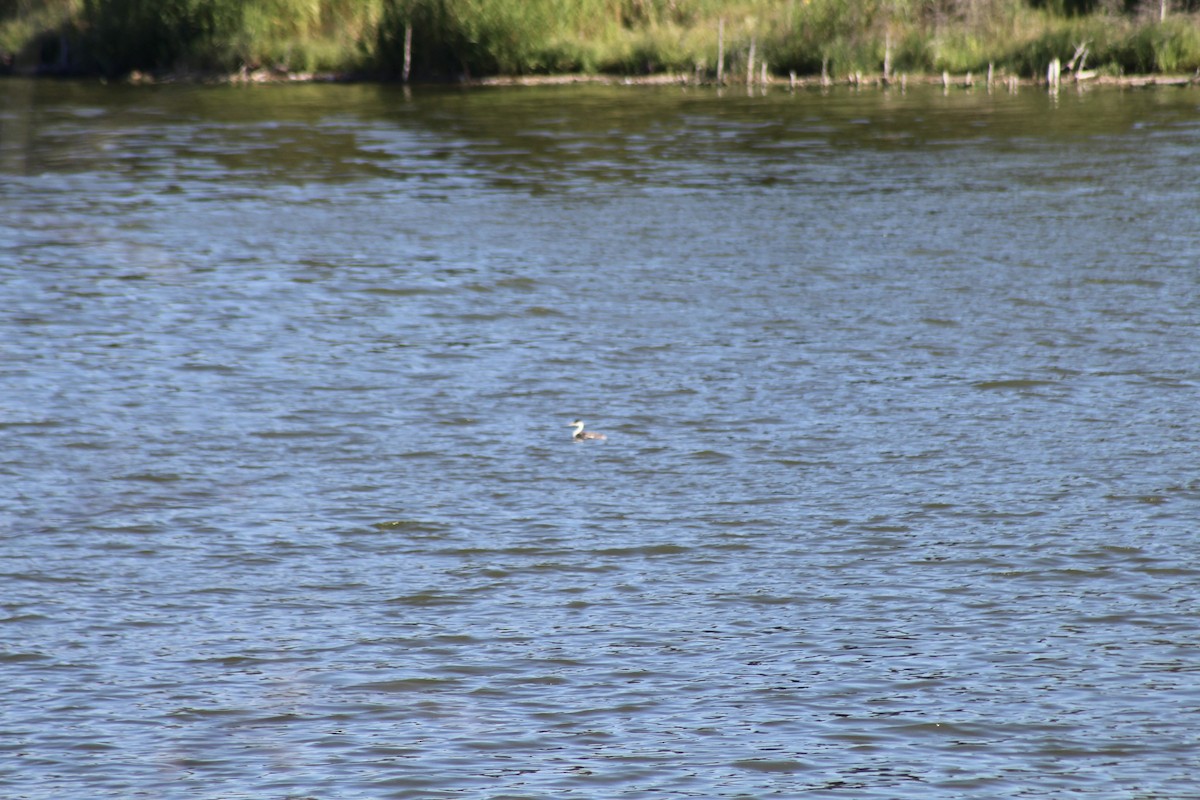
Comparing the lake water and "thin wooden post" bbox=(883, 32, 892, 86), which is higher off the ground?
"thin wooden post" bbox=(883, 32, 892, 86)

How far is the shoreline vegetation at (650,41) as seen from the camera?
52562 mm

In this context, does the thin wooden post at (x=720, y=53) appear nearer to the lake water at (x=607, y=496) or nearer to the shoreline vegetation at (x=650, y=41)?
the shoreline vegetation at (x=650, y=41)

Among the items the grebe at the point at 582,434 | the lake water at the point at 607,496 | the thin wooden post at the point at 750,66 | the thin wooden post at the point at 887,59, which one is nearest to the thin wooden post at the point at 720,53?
the thin wooden post at the point at 750,66

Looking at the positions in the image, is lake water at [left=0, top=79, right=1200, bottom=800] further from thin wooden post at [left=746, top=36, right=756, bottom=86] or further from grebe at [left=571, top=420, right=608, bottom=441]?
thin wooden post at [left=746, top=36, right=756, bottom=86]

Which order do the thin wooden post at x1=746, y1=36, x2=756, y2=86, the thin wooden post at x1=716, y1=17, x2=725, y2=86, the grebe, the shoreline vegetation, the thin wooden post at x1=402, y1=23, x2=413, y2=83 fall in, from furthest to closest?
the thin wooden post at x1=402, y1=23, x2=413, y2=83 → the thin wooden post at x1=746, y1=36, x2=756, y2=86 → the thin wooden post at x1=716, y1=17, x2=725, y2=86 → the shoreline vegetation → the grebe

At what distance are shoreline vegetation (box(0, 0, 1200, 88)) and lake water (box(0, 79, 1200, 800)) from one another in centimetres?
2224

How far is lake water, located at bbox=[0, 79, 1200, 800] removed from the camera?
9906mm

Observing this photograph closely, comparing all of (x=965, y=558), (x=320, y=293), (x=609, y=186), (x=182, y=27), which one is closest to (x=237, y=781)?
(x=965, y=558)

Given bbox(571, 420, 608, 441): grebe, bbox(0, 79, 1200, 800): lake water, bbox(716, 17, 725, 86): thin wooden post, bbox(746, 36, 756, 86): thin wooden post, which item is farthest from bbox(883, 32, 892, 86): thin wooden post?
bbox(571, 420, 608, 441): grebe

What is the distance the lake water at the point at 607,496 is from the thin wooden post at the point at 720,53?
21149 mm

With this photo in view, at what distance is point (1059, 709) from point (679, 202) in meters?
22.4

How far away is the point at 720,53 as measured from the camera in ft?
173

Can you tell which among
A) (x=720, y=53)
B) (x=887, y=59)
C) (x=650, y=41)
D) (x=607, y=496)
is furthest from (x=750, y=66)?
(x=607, y=496)

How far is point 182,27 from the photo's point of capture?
5806cm
